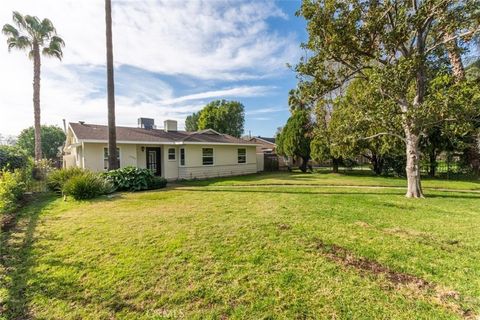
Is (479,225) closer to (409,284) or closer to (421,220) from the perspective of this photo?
(421,220)

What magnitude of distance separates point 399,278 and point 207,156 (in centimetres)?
1504

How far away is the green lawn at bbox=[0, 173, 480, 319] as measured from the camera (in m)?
2.76

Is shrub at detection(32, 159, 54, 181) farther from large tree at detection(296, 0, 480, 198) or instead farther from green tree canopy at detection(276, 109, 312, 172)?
green tree canopy at detection(276, 109, 312, 172)

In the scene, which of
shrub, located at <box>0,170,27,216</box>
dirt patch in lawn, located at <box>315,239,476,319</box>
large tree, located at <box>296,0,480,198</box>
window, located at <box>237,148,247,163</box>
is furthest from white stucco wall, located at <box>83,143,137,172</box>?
dirt patch in lawn, located at <box>315,239,476,319</box>

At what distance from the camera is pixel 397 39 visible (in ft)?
26.6

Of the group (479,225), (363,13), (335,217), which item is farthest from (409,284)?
(363,13)

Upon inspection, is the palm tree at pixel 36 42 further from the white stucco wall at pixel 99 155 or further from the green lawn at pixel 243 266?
the green lawn at pixel 243 266

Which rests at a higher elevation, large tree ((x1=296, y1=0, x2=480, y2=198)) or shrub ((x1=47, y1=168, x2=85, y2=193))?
large tree ((x1=296, y1=0, x2=480, y2=198))

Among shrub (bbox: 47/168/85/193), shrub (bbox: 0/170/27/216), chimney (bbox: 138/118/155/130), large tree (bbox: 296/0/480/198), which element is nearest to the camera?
shrub (bbox: 0/170/27/216)

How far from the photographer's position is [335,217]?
604 cm

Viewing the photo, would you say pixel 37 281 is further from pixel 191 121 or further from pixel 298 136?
pixel 191 121

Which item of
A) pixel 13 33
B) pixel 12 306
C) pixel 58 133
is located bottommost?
pixel 12 306

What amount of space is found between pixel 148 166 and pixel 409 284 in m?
15.3

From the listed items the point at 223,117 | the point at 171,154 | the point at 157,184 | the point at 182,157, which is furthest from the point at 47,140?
the point at 157,184
